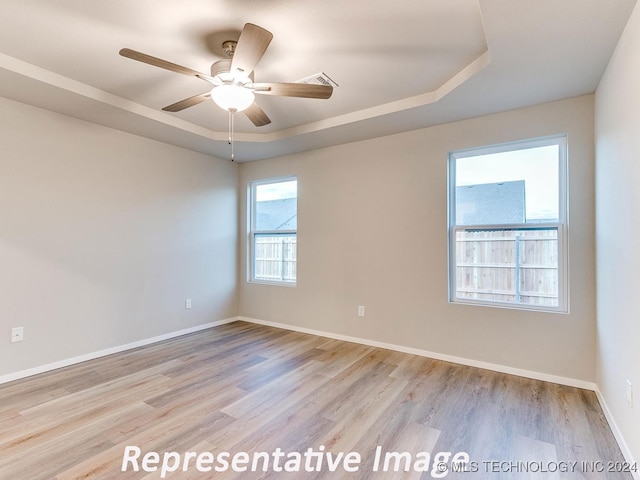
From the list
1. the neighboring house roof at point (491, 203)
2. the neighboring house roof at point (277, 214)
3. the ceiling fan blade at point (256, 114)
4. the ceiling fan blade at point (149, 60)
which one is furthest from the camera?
the neighboring house roof at point (277, 214)

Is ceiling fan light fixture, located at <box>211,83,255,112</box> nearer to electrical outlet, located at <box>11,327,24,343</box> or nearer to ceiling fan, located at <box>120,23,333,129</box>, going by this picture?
ceiling fan, located at <box>120,23,333,129</box>

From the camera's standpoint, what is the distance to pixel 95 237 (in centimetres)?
327

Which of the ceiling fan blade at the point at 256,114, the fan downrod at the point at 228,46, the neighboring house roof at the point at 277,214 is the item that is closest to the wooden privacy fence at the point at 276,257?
the neighboring house roof at the point at 277,214

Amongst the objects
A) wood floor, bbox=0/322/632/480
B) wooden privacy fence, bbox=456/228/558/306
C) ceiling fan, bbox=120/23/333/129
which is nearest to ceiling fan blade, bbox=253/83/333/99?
ceiling fan, bbox=120/23/333/129

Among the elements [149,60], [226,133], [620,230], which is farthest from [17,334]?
[620,230]

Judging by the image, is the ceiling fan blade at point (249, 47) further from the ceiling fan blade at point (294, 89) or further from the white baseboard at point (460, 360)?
the white baseboard at point (460, 360)

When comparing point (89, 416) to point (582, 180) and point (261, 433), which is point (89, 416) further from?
point (582, 180)

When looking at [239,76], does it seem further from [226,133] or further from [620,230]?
[620,230]

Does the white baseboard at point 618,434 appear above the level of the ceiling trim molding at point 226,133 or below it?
below

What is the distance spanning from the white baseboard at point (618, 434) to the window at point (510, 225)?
0.72 meters

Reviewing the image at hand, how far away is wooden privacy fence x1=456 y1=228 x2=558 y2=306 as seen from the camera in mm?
2814

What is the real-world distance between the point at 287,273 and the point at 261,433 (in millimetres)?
2643

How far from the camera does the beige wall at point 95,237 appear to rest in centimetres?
276

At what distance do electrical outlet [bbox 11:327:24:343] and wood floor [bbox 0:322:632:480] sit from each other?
0.36 meters
